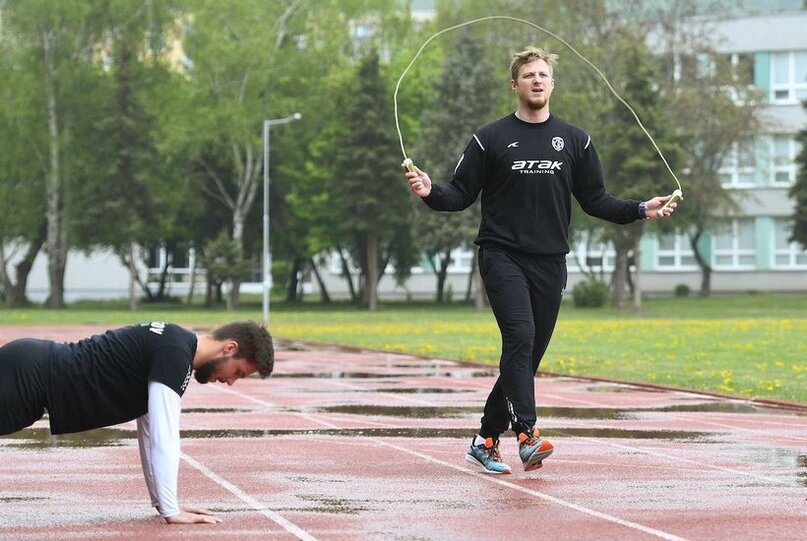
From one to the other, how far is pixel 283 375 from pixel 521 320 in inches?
464

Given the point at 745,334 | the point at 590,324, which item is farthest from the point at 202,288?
the point at 745,334

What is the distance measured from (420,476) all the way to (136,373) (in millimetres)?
2739

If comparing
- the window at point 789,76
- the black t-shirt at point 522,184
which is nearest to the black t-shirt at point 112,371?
the black t-shirt at point 522,184

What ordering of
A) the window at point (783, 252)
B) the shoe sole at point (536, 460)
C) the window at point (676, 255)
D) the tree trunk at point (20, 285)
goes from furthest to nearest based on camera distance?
the window at point (676, 255) < the window at point (783, 252) < the tree trunk at point (20, 285) < the shoe sole at point (536, 460)

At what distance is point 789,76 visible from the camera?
289ft

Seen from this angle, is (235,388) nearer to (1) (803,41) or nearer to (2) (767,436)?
(2) (767,436)

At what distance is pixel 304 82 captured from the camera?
73.8 metres

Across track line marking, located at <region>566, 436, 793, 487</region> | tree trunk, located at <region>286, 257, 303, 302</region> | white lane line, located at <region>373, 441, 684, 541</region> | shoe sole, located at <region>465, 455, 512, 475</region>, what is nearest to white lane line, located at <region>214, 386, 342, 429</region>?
white lane line, located at <region>373, 441, 684, 541</region>

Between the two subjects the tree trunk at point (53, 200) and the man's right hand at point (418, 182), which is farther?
the tree trunk at point (53, 200)

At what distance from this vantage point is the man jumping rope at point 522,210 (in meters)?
9.66

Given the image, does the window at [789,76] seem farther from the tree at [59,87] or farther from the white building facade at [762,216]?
the tree at [59,87]

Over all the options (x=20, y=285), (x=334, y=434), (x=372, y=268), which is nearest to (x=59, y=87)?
(x=20, y=285)

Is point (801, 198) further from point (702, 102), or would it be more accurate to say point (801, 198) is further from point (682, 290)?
point (682, 290)

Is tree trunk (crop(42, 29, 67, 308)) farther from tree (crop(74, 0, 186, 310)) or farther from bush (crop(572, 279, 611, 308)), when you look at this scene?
bush (crop(572, 279, 611, 308))
